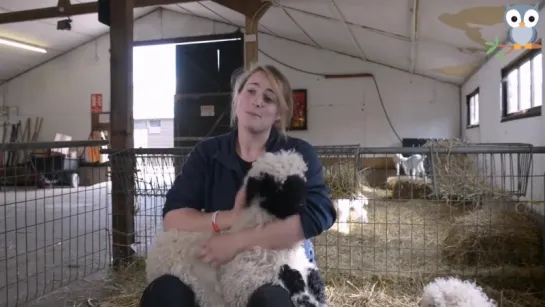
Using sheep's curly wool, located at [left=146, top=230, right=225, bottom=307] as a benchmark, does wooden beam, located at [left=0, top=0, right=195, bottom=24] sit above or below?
above

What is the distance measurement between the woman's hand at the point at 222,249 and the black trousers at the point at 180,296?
0.13m

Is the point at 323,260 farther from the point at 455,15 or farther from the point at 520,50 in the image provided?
the point at 455,15

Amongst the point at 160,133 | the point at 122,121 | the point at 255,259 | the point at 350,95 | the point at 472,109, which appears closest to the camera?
the point at 255,259

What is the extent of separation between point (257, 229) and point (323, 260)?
205cm

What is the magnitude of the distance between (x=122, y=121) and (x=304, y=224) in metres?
2.27

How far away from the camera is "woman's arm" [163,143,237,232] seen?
1.58 meters

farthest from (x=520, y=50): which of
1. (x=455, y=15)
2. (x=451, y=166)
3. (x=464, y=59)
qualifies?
(x=464, y=59)

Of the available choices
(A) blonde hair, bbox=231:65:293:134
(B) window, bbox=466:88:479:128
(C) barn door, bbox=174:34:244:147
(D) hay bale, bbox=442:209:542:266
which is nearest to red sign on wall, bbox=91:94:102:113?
(C) barn door, bbox=174:34:244:147

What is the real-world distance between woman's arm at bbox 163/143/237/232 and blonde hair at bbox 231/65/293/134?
1.09 ft

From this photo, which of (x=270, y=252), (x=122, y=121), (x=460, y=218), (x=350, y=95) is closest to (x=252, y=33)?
(x=122, y=121)

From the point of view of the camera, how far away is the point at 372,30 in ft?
21.9

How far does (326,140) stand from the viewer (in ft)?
33.6

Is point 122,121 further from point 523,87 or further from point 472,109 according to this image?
point 472,109

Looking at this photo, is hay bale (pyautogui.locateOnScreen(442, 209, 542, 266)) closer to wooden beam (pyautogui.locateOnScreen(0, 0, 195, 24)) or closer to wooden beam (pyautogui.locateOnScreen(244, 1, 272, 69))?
wooden beam (pyautogui.locateOnScreen(244, 1, 272, 69))
